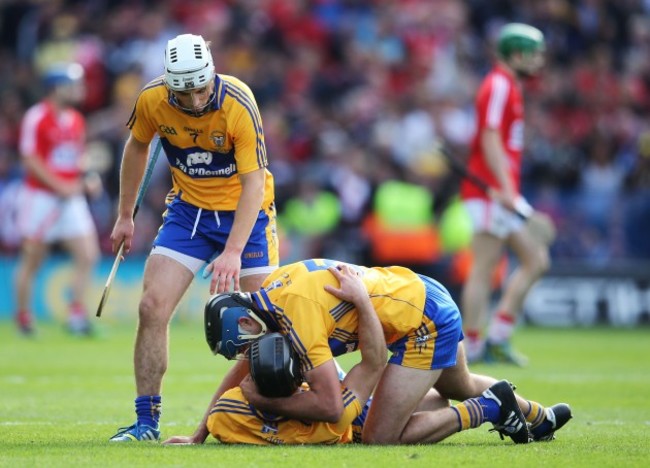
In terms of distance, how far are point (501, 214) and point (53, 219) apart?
5953mm

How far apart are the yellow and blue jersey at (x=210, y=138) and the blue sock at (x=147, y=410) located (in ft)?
4.13

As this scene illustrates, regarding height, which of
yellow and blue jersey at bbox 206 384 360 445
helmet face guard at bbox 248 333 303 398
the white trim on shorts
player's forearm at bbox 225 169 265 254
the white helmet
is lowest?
yellow and blue jersey at bbox 206 384 360 445

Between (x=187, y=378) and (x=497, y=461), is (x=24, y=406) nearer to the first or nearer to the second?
(x=187, y=378)

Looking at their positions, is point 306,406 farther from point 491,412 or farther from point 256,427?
point 491,412

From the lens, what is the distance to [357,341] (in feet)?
22.6

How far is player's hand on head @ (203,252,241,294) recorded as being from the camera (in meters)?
6.93

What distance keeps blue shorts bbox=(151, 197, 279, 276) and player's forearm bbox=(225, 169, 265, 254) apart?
1.30 ft

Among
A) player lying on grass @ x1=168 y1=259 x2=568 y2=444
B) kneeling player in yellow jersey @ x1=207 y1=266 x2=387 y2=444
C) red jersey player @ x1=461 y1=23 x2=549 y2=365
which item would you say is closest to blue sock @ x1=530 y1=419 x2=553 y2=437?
player lying on grass @ x1=168 y1=259 x2=568 y2=444

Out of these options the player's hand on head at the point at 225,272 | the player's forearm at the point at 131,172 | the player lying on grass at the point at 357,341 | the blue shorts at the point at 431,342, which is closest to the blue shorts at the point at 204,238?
the player's forearm at the point at 131,172

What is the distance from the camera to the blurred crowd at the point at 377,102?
18.3 metres

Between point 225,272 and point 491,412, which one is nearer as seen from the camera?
point 491,412

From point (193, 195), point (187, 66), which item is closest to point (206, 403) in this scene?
point (193, 195)

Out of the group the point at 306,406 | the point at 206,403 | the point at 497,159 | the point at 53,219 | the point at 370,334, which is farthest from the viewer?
the point at 53,219

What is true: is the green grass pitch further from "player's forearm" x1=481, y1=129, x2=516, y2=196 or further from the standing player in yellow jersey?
"player's forearm" x1=481, y1=129, x2=516, y2=196
